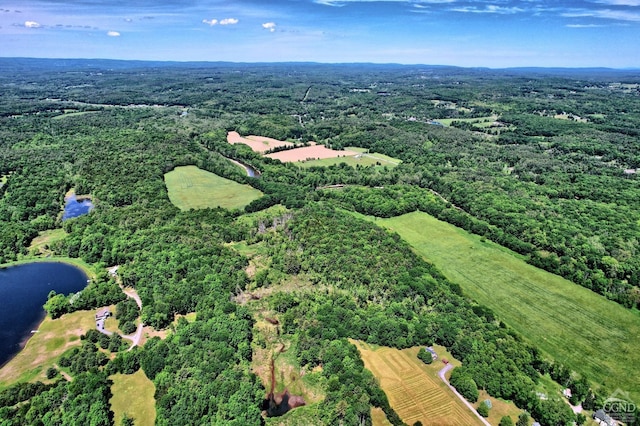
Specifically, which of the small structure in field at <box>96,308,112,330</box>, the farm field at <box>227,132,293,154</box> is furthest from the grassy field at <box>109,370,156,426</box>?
the farm field at <box>227,132,293,154</box>

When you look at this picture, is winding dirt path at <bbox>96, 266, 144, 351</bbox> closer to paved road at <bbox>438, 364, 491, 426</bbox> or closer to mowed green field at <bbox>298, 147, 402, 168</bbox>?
paved road at <bbox>438, 364, 491, 426</bbox>

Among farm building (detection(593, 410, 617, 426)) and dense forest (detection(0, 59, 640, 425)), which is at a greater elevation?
dense forest (detection(0, 59, 640, 425))

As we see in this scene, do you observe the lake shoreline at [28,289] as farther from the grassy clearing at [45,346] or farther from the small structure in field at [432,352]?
the small structure in field at [432,352]

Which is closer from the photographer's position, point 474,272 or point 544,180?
point 474,272

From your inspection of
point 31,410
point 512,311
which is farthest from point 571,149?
point 31,410

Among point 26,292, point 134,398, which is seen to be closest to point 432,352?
point 134,398

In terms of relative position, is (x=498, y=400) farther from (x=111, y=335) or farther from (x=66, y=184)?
(x=66, y=184)

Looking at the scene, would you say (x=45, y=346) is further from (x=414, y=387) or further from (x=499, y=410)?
(x=499, y=410)
